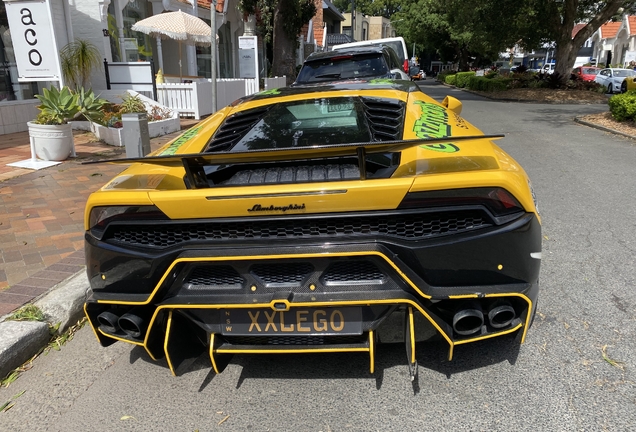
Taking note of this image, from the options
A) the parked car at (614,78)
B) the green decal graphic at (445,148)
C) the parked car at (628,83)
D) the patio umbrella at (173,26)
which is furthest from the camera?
the parked car at (614,78)

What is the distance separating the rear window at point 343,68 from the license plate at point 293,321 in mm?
5673

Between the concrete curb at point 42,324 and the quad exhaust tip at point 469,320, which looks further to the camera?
the concrete curb at point 42,324

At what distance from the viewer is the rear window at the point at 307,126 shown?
292cm

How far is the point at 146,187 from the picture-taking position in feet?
7.72

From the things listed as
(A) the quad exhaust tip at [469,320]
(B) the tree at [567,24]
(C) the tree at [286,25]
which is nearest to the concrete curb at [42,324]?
(A) the quad exhaust tip at [469,320]

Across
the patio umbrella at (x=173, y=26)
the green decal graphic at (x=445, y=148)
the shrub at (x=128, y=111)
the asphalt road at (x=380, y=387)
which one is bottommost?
the asphalt road at (x=380, y=387)

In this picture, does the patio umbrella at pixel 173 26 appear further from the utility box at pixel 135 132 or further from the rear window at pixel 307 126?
the rear window at pixel 307 126

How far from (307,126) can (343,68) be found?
4736mm

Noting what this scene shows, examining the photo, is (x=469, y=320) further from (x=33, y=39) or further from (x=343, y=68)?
(x=33, y=39)

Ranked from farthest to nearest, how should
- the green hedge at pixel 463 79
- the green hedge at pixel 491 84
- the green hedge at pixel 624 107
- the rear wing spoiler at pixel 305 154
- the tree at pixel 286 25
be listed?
the green hedge at pixel 463 79
the green hedge at pixel 491 84
the tree at pixel 286 25
the green hedge at pixel 624 107
the rear wing spoiler at pixel 305 154

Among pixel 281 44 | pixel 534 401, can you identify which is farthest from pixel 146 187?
pixel 281 44

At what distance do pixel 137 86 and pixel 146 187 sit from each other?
9.95 meters

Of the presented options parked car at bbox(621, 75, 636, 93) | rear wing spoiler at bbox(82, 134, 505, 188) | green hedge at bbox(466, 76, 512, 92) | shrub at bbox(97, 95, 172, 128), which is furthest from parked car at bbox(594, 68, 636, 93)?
rear wing spoiler at bbox(82, 134, 505, 188)

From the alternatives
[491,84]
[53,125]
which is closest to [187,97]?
[53,125]
